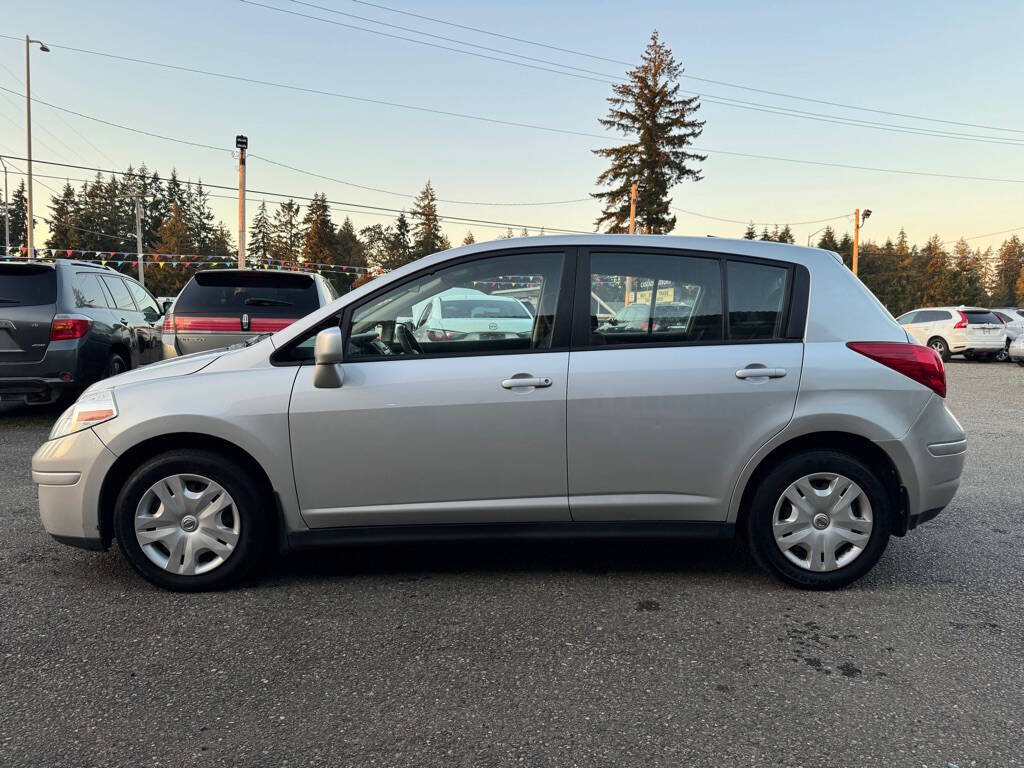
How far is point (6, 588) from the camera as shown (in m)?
3.55

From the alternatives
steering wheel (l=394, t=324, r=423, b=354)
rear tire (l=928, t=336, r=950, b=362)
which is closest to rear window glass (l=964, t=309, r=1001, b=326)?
rear tire (l=928, t=336, r=950, b=362)

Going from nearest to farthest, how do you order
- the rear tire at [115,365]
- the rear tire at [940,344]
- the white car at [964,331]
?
the rear tire at [115,365] < the white car at [964,331] < the rear tire at [940,344]

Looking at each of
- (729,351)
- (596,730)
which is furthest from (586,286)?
(596,730)

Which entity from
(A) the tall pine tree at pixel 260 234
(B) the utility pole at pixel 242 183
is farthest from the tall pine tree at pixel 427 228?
(B) the utility pole at pixel 242 183

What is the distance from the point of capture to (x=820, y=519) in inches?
137

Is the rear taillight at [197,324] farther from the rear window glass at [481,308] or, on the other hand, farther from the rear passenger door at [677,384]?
the rear passenger door at [677,384]

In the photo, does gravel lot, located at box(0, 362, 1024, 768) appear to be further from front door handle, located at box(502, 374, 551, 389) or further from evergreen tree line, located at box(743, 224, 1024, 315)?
evergreen tree line, located at box(743, 224, 1024, 315)

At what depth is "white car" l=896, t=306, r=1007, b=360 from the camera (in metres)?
19.9

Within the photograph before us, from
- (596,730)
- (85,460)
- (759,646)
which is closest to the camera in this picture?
(596,730)

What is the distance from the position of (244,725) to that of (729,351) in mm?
2585

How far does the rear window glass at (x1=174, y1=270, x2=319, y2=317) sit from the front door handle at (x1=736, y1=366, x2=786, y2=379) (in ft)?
17.3

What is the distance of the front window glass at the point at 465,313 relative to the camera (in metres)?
3.51

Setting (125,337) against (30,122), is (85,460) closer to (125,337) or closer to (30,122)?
(125,337)

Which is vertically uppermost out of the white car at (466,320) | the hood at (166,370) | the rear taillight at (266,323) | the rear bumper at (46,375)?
the white car at (466,320)
